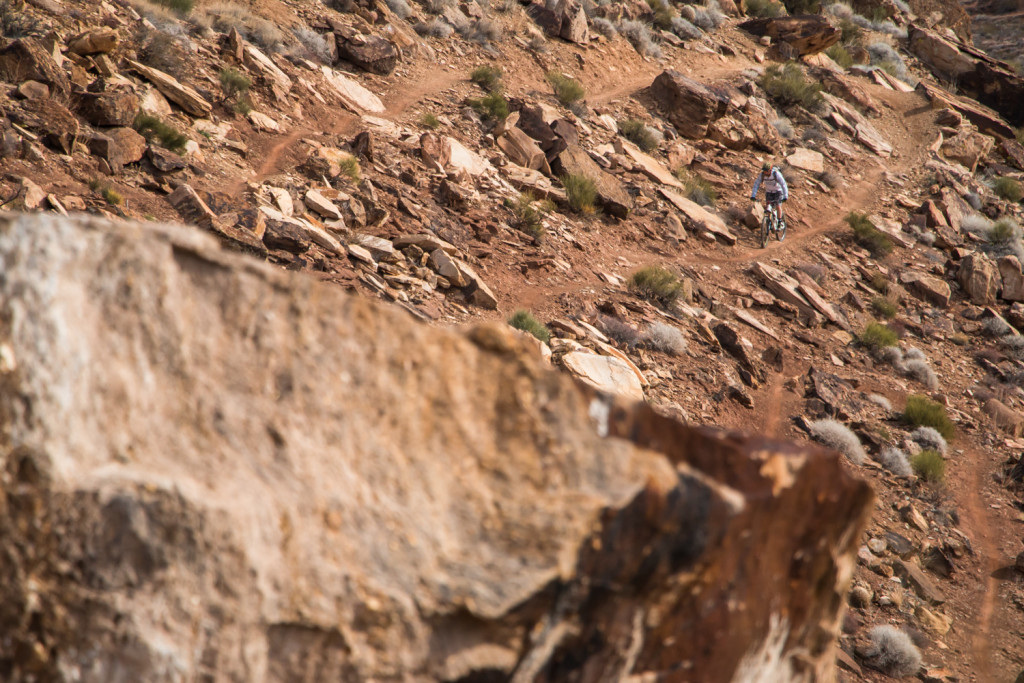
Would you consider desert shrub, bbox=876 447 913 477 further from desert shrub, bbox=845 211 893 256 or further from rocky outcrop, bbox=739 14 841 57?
rocky outcrop, bbox=739 14 841 57

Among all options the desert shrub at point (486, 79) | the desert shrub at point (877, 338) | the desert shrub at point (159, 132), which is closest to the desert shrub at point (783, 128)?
the desert shrub at point (486, 79)

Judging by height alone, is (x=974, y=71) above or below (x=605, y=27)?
above

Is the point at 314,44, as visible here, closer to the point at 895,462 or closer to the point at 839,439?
the point at 839,439

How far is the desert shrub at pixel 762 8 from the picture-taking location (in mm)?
27578

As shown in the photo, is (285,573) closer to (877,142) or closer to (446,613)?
(446,613)

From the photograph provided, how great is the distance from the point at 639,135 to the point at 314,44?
26.1 feet

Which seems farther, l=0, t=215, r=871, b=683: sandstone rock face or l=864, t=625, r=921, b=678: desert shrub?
l=864, t=625, r=921, b=678: desert shrub

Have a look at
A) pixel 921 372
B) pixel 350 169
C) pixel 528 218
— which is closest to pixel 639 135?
pixel 528 218

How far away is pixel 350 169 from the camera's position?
10.8m

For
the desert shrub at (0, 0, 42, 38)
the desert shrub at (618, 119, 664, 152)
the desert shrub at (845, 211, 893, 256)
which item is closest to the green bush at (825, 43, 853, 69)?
the desert shrub at (845, 211, 893, 256)

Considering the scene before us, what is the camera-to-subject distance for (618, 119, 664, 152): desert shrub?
17.2 meters

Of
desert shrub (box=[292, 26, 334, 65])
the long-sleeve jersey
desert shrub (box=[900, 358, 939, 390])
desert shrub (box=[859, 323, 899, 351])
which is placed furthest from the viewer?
the long-sleeve jersey

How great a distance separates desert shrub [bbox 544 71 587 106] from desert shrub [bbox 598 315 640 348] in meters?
8.89

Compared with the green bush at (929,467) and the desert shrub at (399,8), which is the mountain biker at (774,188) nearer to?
the green bush at (929,467)
